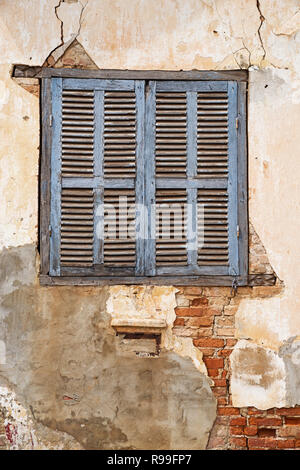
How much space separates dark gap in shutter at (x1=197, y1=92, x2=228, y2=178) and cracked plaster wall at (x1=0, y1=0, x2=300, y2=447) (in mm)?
215

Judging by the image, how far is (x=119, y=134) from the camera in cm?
533

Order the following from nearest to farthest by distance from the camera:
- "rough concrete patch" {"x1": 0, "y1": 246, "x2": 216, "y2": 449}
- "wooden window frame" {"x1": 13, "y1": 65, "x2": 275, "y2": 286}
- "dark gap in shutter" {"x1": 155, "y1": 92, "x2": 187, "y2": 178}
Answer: "rough concrete patch" {"x1": 0, "y1": 246, "x2": 216, "y2": 449} → "wooden window frame" {"x1": 13, "y1": 65, "x2": 275, "y2": 286} → "dark gap in shutter" {"x1": 155, "y1": 92, "x2": 187, "y2": 178}

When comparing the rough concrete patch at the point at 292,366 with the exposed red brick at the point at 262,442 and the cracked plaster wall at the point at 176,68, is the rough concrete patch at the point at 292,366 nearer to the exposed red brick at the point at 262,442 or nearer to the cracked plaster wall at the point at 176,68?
the cracked plaster wall at the point at 176,68

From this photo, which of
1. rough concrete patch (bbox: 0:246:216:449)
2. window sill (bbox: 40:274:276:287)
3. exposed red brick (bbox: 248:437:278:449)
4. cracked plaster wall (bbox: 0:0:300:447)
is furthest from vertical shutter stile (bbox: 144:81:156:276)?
exposed red brick (bbox: 248:437:278:449)

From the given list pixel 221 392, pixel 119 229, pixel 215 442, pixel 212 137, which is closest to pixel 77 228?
pixel 119 229

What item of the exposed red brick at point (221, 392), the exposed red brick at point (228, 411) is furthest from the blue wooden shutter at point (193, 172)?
the exposed red brick at point (228, 411)

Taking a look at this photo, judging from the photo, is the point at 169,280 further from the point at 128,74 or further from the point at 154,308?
the point at 128,74

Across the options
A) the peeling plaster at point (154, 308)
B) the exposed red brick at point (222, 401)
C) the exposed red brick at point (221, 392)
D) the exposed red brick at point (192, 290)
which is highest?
the exposed red brick at point (192, 290)

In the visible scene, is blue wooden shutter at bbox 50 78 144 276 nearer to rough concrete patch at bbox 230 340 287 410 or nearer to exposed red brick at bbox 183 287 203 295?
exposed red brick at bbox 183 287 203 295

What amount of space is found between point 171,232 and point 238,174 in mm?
701

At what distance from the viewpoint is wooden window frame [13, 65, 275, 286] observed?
5223mm

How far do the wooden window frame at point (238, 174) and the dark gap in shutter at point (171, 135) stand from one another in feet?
0.64

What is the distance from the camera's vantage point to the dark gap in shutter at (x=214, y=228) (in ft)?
17.3
